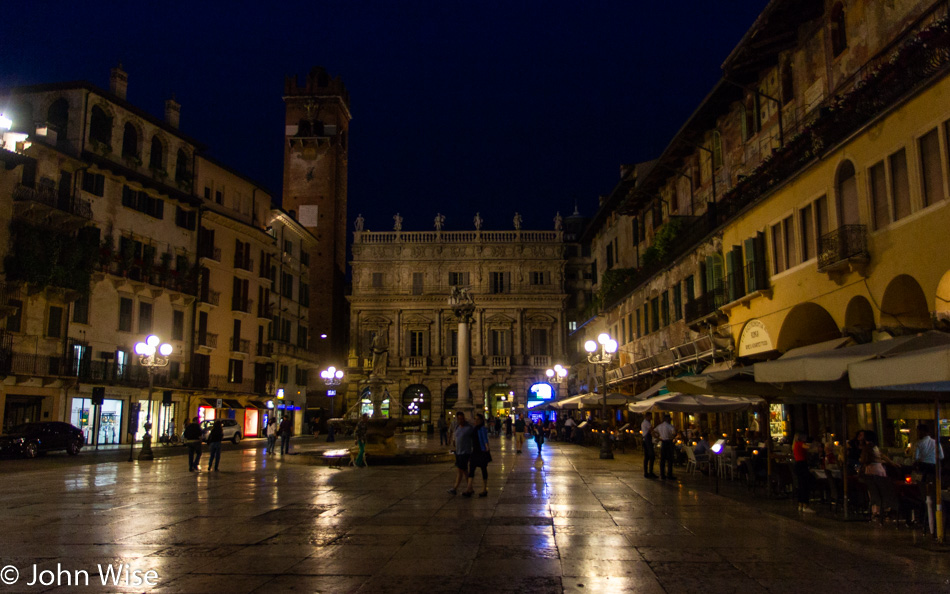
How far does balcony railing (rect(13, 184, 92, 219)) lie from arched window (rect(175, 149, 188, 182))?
8.22m

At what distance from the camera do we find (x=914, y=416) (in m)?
17.6

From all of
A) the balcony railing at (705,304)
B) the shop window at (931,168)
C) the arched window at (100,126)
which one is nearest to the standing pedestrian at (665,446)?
the shop window at (931,168)

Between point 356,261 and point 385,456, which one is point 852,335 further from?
point 356,261

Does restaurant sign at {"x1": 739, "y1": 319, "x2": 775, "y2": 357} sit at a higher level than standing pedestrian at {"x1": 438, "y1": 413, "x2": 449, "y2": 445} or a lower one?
higher

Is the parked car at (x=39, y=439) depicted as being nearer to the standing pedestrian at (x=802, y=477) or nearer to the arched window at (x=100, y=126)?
the arched window at (x=100, y=126)

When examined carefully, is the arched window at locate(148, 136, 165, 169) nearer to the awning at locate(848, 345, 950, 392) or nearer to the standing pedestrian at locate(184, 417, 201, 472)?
the standing pedestrian at locate(184, 417, 201, 472)

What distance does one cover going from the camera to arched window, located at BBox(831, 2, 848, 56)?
66.5 ft

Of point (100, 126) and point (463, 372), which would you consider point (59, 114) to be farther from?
point (463, 372)

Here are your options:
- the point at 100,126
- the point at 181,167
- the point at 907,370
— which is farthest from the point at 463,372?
the point at 907,370

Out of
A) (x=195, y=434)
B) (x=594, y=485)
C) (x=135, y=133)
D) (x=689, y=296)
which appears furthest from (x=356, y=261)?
(x=594, y=485)

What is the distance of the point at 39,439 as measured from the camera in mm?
29609

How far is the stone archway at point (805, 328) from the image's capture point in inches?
821

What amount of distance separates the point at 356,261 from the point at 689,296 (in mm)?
46870

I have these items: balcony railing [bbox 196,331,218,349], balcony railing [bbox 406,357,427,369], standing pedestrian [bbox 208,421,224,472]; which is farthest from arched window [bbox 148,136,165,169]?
balcony railing [bbox 406,357,427,369]
